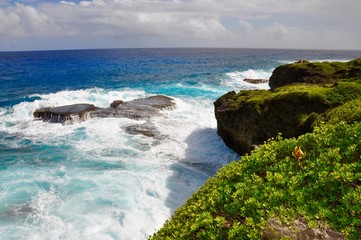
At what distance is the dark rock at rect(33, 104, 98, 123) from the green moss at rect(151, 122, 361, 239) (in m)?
29.1

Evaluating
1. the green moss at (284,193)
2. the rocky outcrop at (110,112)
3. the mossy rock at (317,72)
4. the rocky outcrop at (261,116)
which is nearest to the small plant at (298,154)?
the green moss at (284,193)

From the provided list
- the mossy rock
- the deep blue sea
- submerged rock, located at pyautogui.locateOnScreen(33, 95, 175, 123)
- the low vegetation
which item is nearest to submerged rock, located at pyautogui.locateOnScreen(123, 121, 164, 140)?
the deep blue sea

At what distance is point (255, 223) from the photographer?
21.8ft

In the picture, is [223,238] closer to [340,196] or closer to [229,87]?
[340,196]

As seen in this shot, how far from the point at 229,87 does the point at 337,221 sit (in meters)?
57.6

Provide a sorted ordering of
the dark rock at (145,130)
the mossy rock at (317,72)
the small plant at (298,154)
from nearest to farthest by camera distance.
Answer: the small plant at (298,154) → the dark rock at (145,130) → the mossy rock at (317,72)

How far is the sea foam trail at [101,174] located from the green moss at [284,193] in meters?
8.02

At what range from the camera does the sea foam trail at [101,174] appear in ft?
51.1

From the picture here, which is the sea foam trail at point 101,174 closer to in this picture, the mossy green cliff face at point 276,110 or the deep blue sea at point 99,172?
the deep blue sea at point 99,172

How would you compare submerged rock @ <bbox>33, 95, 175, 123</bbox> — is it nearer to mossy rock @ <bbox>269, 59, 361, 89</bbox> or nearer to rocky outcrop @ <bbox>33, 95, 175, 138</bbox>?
rocky outcrop @ <bbox>33, 95, 175, 138</bbox>

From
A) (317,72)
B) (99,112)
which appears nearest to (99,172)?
(99,112)

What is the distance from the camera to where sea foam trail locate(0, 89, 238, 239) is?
51.1ft

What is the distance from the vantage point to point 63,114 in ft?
116

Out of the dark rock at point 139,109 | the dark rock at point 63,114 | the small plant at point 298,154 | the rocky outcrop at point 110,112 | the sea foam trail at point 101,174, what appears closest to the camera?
the small plant at point 298,154
